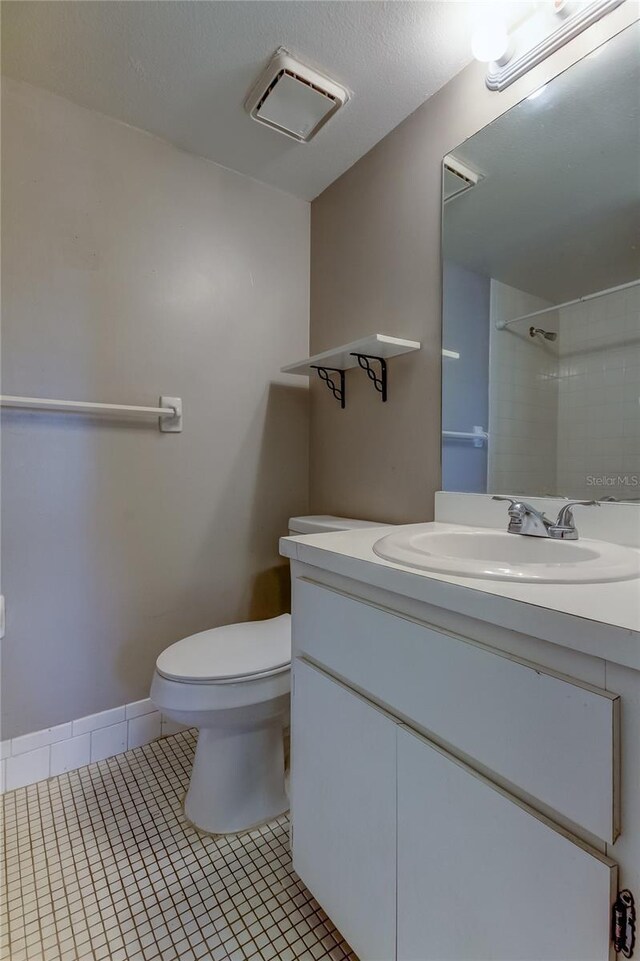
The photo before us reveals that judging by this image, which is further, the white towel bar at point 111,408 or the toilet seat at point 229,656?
the white towel bar at point 111,408

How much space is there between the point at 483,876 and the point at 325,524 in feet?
3.47

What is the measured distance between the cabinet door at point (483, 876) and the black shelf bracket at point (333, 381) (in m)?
1.28

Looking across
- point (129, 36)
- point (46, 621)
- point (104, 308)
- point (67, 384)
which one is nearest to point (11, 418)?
point (67, 384)

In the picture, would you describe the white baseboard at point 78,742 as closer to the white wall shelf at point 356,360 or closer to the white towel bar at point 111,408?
the white towel bar at point 111,408

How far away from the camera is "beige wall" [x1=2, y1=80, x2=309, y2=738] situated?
4.27 ft

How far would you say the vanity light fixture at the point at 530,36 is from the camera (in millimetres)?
961

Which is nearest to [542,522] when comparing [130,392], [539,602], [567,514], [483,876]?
[567,514]

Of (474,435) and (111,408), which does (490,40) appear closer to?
(474,435)

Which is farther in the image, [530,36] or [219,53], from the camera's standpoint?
[219,53]

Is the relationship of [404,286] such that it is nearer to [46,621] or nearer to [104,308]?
[104,308]

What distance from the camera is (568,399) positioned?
1007 millimetres

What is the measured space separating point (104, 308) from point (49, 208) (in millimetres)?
312

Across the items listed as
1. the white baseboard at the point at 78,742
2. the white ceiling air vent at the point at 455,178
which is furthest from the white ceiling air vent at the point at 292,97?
the white baseboard at the point at 78,742

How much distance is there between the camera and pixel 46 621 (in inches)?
53.1
